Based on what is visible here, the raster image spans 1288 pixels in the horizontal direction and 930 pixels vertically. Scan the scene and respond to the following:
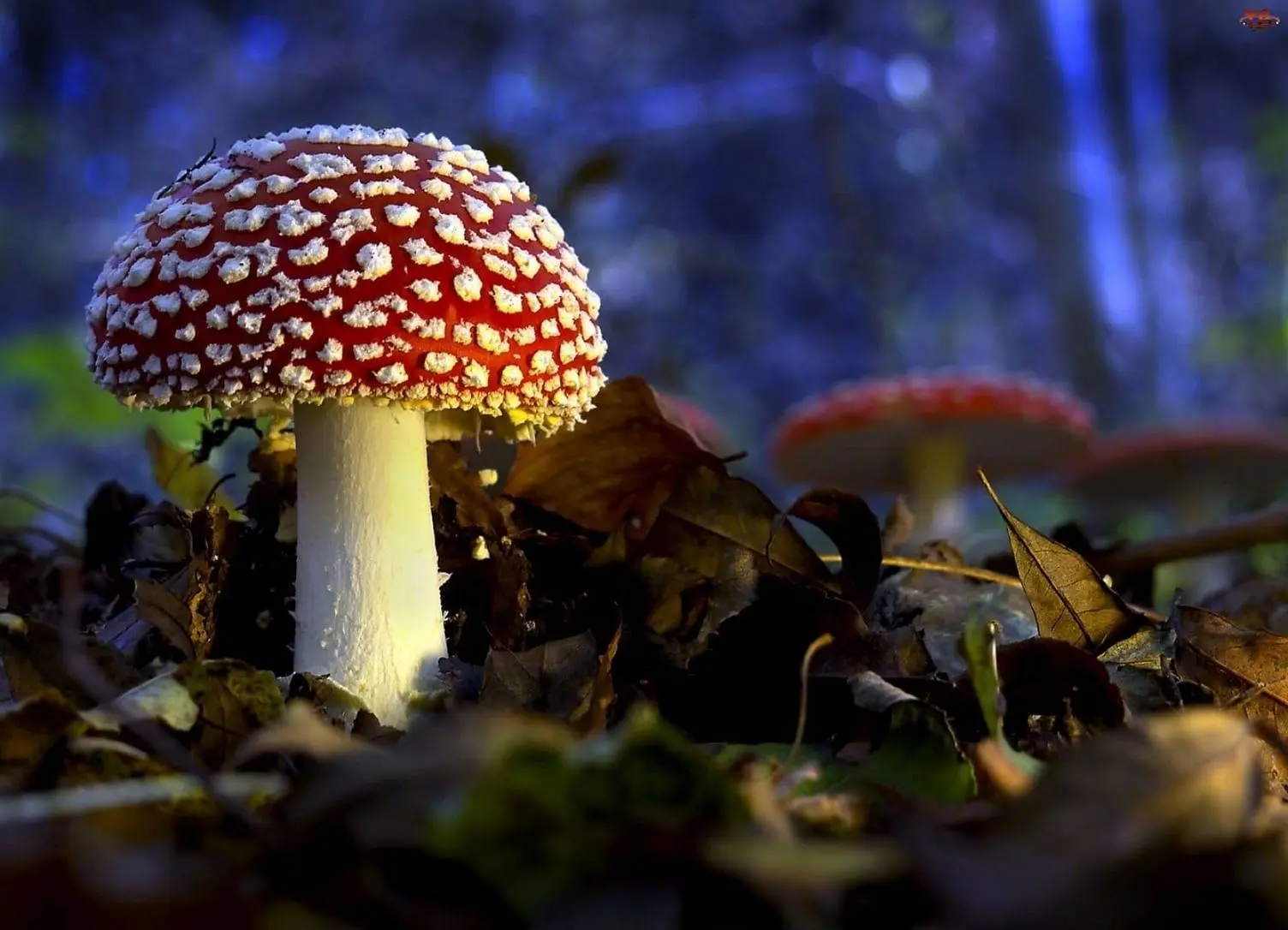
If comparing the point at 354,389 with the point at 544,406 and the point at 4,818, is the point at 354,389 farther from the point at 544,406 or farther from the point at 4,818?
the point at 4,818

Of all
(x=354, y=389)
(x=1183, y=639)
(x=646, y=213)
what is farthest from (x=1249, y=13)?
(x=646, y=213)

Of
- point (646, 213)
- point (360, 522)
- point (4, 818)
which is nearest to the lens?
point (4, 818)

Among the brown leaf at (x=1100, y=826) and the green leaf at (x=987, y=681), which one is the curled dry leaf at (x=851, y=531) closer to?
the green leaf at (x=987, y=681)

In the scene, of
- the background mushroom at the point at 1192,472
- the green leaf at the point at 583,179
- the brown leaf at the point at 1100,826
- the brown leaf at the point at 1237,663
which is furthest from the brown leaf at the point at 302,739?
the background mushroom at the point at 1192,472

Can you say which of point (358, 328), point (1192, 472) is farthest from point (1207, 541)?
point (1192, 472)

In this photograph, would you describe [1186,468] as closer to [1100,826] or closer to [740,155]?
[1100,826]
